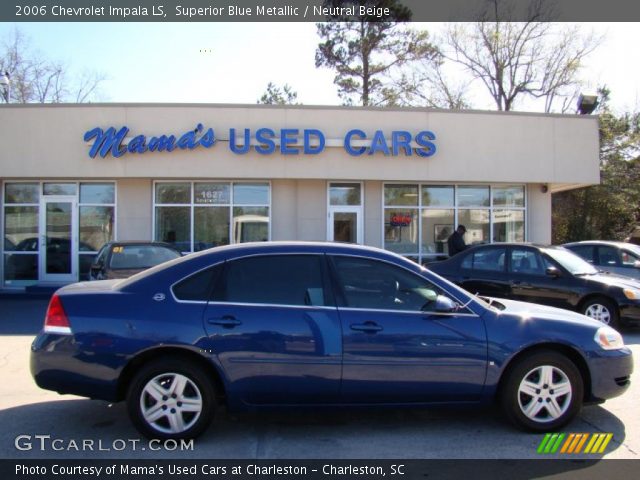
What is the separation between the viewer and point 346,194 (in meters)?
15.5

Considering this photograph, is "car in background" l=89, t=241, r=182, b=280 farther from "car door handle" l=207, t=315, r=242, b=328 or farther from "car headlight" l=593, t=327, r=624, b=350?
"car headlight" l=593, t=327, r=624, b=350

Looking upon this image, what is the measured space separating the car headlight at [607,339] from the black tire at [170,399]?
3279mm

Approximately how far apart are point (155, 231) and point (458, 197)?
884 cm

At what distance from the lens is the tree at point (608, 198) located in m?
26.7

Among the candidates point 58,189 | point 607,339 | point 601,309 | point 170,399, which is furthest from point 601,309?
point 58,189

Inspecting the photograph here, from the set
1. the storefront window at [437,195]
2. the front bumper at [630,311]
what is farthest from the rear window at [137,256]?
the storefront window at [437,195]

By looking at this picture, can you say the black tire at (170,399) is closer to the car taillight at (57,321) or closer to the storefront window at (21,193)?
the car taillight at (57,321)

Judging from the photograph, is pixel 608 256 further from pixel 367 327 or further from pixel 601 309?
pixel 367 327

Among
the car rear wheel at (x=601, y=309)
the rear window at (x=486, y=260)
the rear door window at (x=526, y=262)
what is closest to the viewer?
the car rear wheel at (x=601, y=309)

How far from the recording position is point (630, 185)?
26953 millimetres

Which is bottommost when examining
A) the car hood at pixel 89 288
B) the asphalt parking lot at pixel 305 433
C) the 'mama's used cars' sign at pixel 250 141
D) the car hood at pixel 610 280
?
the asphalt parking lot at pixel 305 433

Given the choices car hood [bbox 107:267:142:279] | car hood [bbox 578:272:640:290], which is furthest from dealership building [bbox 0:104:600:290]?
car hood [bbox 578:272:640:290]

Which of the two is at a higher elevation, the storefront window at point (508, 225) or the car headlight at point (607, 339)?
the storefront window at point (508, 225)

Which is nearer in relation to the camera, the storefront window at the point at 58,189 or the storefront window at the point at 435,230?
the storefront window at the point at 58,189
